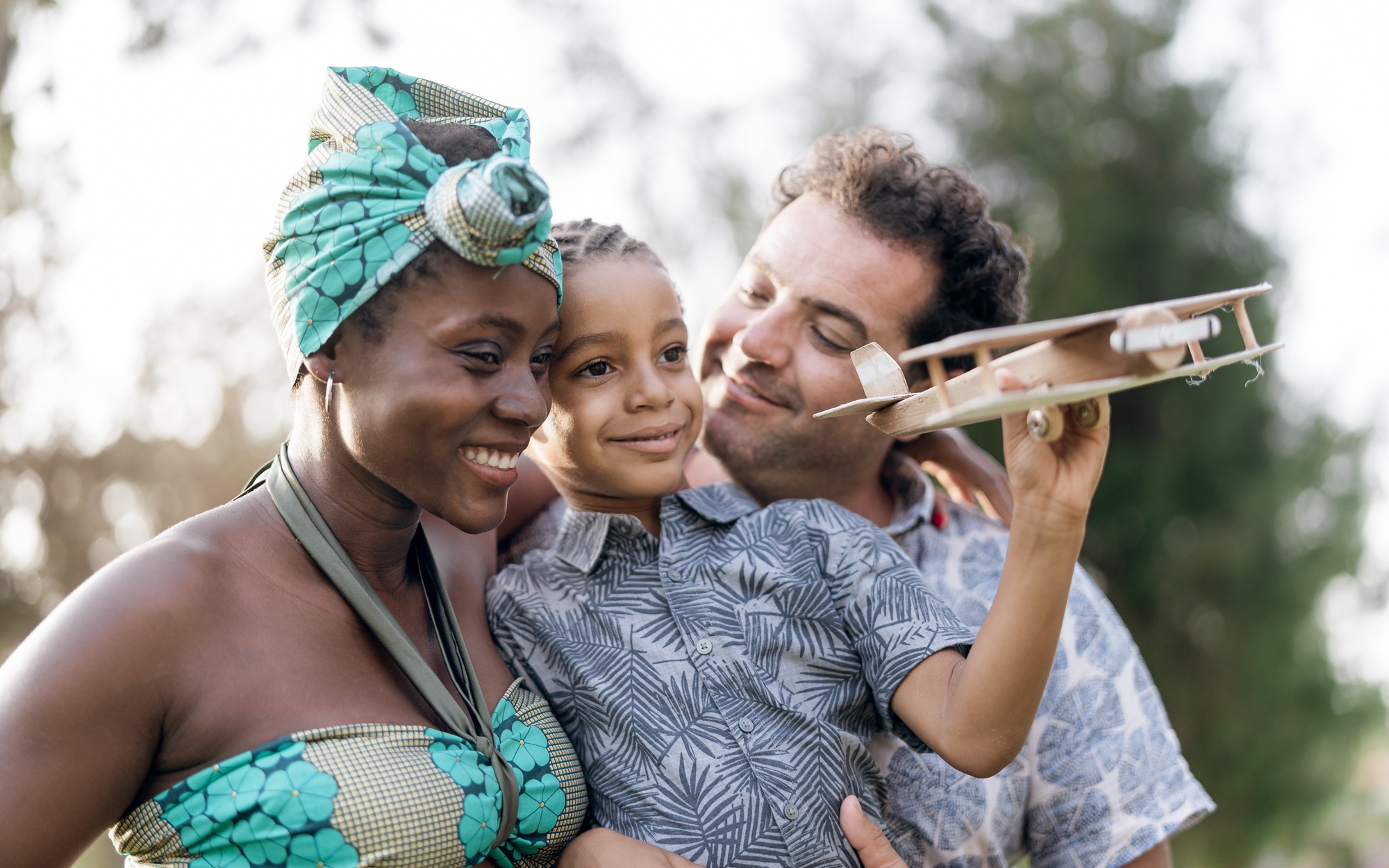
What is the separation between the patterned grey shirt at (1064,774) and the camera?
3.25 meters

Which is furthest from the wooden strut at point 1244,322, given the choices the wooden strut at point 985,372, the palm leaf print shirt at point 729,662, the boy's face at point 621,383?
the boy's face at point 621,383

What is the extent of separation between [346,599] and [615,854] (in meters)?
0.83

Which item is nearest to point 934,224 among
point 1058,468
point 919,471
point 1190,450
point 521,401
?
point 919,471

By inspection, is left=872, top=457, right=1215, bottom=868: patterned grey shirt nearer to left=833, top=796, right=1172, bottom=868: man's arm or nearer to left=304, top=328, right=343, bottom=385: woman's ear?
left=833, top=796, right=1172, bottom=868: man's arm

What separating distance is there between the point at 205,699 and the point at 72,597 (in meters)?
0.31

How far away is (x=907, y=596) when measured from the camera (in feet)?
8.58

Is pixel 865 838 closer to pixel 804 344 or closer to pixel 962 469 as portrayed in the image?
pixel 804 344

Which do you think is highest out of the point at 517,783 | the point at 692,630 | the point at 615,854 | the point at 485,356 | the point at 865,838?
the point at 485,356

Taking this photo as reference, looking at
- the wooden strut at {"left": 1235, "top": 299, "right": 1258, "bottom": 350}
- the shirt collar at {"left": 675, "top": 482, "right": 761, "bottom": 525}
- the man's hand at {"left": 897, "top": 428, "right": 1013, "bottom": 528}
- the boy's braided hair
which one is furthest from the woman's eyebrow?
the man's hand at {"left": 897, "top": 428, "right": 1013, "bottom": 528}

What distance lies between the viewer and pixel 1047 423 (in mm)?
2059

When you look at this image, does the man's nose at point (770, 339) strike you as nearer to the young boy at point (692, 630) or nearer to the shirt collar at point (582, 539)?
the young boy at point (692, 630)

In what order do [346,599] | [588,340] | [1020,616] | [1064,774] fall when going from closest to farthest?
[1020,616], [346,599], [588,340], [1064,774]

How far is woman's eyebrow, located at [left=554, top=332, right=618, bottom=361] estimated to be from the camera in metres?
2.76

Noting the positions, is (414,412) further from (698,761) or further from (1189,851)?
(1189,851)
